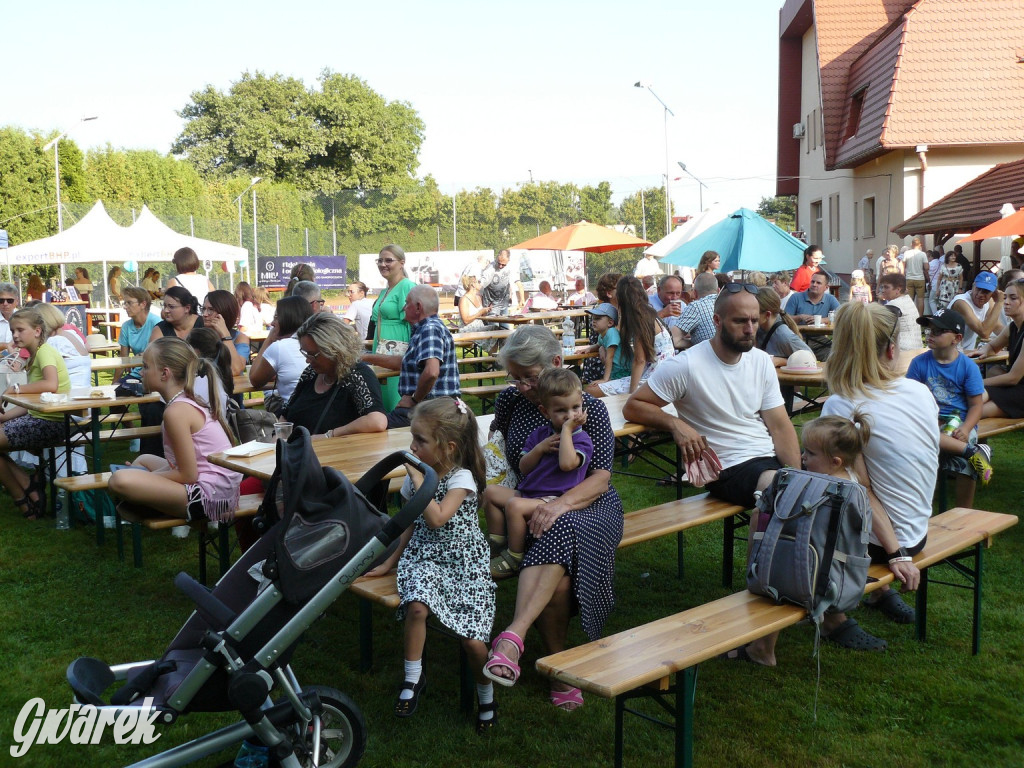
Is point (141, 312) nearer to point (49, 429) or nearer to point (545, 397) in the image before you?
point (49, 429)

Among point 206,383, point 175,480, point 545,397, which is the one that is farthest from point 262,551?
point 206,383

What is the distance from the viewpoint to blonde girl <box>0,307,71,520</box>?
6617 millimetres

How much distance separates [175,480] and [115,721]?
1.83m

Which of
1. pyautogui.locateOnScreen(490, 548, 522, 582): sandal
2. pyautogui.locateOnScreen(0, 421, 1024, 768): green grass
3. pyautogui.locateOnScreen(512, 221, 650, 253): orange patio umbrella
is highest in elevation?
pyautogui.locateOnScreen(512, 221, 650, 253): orange patio umbrella

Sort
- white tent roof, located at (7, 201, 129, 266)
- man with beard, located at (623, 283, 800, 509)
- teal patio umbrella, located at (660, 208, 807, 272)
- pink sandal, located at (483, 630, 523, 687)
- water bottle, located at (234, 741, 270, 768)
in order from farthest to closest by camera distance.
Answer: white tent roof, located at (7, 201, 129, 266), teal patio umbrella, located at (660, 208, 807, 272), man with beard, located at (623, 283, 800, 509), pink sandal, located at (483, 630, 523, 687), water bottle, located at (234, 741, 270, 768)

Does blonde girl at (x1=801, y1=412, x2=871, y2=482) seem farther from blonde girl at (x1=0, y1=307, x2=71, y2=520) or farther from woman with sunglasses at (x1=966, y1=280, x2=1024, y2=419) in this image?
blonde girl at (x1=0, y1=307, x2=71, y2=520)

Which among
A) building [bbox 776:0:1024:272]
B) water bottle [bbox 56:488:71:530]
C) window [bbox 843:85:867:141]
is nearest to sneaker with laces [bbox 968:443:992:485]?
water bottle [bbox 56:488:71:530]

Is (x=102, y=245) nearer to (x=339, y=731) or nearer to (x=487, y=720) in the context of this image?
(x=487, y=720)

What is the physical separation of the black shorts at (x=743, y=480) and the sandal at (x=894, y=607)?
89 centimetres

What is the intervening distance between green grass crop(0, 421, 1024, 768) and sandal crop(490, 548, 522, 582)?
1.65 ft

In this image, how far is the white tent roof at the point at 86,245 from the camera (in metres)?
18.8

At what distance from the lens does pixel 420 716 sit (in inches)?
144

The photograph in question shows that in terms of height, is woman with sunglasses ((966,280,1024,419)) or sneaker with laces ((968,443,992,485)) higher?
woman with sunglasses ((966,280,1024,419))

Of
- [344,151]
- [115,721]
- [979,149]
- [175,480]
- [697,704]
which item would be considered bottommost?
[697,704]
